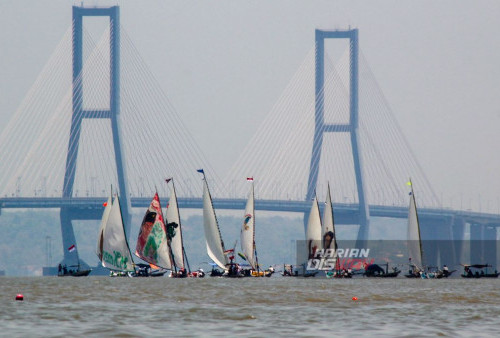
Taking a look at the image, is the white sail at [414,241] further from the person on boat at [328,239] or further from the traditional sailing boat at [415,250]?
the person on boat at [328,239]

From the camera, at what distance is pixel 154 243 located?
80500mm

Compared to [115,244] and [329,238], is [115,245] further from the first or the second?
[329,238]

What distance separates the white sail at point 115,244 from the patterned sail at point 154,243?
3.92 ft

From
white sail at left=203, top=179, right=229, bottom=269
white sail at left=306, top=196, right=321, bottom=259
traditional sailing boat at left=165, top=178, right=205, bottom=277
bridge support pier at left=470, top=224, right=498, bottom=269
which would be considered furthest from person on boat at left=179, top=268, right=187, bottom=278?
bridge support pier at left=470, top=224, right=498, bottom=269

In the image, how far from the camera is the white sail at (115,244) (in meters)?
81.8

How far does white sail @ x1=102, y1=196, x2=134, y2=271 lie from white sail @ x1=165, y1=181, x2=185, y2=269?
2.89m

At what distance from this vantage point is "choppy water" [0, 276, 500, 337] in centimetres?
3012

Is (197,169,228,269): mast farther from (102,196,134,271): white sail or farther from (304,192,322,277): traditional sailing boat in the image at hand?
(304,192,322,277): traditional sailing boat

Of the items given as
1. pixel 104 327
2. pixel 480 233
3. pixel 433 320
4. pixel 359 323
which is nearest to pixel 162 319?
pixel 104 327

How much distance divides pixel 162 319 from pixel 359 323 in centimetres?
496

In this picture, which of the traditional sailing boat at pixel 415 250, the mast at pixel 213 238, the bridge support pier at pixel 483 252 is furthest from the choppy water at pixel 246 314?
the bridge support pier at pixel 483 252

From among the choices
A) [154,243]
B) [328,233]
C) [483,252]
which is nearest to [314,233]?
[328,233]

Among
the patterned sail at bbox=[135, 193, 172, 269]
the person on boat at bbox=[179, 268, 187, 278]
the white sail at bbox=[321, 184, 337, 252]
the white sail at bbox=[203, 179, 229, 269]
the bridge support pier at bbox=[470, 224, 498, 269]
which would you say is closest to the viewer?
the white sail at bbox=[203, 179, 229, 269]

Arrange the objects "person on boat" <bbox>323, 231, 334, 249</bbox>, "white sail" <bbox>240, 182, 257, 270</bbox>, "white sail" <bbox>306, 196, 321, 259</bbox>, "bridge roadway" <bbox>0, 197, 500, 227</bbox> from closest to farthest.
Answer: "white sail" <bbox>306, 196, 321, 259</bbox>, "person on boat" <bbox>323, 231, 334, 249</bbox>, "white sail" <bbox>240, 182, 257, 270</bbox>, "bridge roadway" <bbox>0, 197, 500, 227</bbox>
